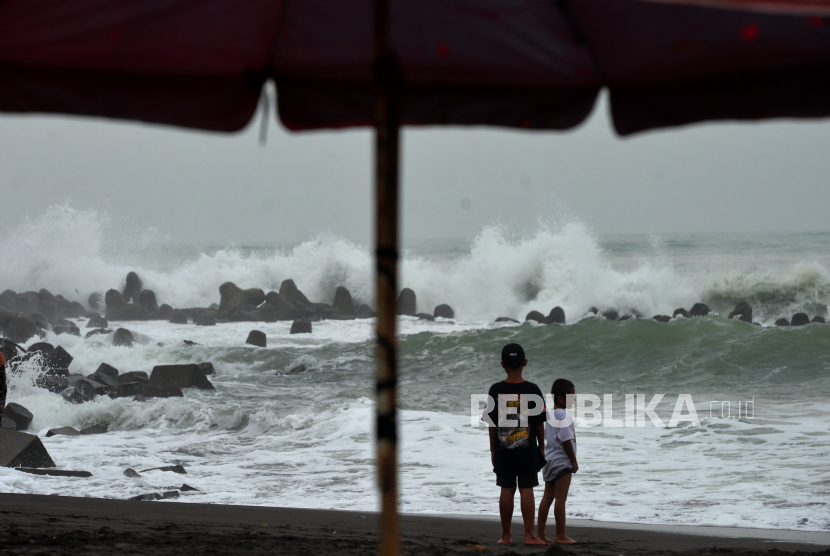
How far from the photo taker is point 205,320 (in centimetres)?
3097

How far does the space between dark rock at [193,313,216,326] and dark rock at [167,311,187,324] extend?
0.82 meters

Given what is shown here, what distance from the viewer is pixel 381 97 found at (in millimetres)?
2125

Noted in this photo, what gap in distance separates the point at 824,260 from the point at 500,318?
1967 cm

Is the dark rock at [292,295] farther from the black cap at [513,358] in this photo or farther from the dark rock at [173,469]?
the black cap at [513,358]

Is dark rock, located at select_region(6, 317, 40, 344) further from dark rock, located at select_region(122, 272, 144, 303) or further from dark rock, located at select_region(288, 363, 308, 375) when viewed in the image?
dark rock, located at select_region(122, 272, 144, 303)

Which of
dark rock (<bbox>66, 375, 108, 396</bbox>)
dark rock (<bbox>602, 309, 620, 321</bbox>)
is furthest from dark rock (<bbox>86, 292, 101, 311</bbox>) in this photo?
dark rock (<bbox>602, 309, 620, 321</bbox>)

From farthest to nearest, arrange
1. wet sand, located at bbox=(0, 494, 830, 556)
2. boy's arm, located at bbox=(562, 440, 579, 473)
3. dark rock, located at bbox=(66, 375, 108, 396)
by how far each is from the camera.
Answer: dark rock, located at bbox=(66, 375, 108, 396), boy's arm, located at bbox=(562, 440, 579, 473), wet sand, located at bbox=(0, 494, 830, 556)

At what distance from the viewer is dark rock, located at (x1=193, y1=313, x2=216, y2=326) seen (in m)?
30.7

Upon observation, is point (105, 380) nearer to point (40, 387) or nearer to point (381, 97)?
point (40, 387)

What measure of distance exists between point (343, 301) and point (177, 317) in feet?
24.4

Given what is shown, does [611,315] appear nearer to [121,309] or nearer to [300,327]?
[300,327]

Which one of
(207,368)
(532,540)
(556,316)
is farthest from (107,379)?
(556,316)

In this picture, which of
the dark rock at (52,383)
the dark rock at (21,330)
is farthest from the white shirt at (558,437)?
the dark rock at (21,330)

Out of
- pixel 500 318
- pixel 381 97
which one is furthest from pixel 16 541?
pixel 500 318
